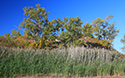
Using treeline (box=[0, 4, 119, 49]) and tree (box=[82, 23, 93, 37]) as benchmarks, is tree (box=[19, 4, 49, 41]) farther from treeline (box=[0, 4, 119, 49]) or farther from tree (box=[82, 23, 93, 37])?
tree (box=[82, 23, 93, 37])

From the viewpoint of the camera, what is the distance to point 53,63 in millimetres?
8633

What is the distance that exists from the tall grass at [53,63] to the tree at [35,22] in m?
10.1

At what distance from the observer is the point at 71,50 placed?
390 inches

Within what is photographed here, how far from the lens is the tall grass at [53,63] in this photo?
7956 mm

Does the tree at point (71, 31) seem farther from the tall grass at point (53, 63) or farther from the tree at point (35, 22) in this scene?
the tall grass at point (53, 63)

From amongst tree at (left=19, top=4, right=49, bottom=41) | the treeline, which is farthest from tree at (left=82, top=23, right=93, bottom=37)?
tree at (left=19, top=4, right=49, bottom=41)

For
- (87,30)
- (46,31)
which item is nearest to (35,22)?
(46,31)

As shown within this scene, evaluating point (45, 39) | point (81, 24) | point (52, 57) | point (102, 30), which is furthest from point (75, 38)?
point (102, 30)

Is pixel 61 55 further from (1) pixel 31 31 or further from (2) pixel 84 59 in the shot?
(1) pixel 31 31

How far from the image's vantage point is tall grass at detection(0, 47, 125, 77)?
7956 mm

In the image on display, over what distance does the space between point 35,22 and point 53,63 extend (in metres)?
12.2

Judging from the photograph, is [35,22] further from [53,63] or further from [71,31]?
[53,63]

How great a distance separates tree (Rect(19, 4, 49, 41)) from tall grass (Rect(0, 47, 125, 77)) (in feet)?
33.1

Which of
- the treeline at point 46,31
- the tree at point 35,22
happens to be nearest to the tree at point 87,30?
the treeline at point 46,31
